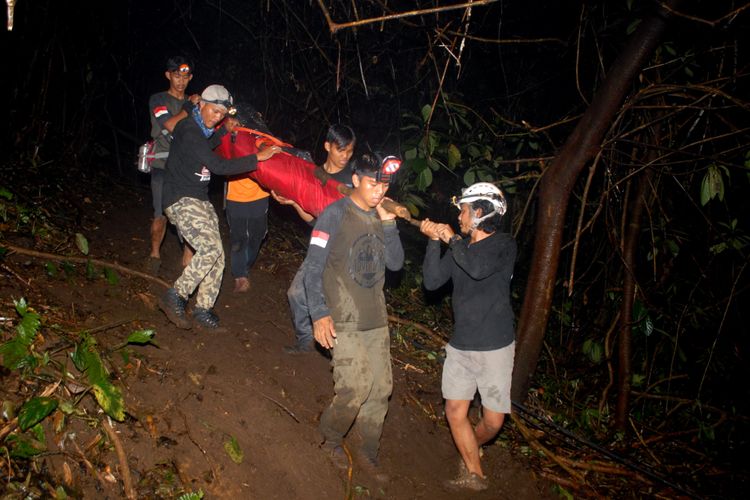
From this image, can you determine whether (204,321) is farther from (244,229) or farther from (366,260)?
(366,260)

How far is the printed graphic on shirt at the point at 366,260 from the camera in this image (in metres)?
3.49

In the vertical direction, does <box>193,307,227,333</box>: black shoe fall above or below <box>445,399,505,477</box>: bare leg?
above

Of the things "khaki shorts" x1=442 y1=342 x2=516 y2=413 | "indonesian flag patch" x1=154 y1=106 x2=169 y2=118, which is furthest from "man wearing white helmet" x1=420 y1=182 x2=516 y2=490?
"indonesian flag patch" x1=154 y1=106 x2=169 y2=118

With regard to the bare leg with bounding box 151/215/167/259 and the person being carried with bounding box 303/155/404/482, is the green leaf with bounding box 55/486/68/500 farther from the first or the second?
the bare leg with bounding box 151/215/167/259

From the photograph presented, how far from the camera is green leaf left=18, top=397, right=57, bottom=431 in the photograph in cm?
283

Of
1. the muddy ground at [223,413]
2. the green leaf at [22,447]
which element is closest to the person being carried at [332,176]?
the muddy ground at [223,413]

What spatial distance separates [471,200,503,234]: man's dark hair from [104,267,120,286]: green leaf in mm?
3373

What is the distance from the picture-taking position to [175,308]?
171 inches

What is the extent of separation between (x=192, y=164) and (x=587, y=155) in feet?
10.9

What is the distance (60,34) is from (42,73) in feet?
2.08

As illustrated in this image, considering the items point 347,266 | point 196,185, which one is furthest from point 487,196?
point 196,185

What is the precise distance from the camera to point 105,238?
5906 millimetres

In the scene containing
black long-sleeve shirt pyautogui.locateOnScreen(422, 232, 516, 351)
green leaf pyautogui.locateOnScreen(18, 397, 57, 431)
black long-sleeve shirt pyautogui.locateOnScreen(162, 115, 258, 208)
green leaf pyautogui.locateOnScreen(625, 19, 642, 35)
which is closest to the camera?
green leaf pyautogui.locateOnScreen(18, 397, 57, 431)

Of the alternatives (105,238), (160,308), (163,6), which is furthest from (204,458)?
(163,6)
